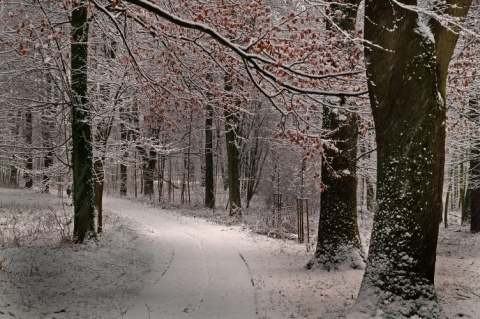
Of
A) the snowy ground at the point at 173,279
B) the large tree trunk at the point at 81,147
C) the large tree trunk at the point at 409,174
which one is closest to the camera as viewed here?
the large tree trunk at the point at 409,174

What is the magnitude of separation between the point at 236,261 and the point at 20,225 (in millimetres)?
6897

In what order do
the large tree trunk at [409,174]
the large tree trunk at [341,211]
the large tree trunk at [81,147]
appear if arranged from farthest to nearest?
the large tree trunk at [81,147]
the large tree trunk at [341,211]
the large tree trunk at [409,174]

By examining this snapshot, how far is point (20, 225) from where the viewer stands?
12.0 meters

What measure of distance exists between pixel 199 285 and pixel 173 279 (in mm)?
803

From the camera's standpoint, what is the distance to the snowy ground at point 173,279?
269 inches

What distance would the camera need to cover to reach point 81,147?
426 inches

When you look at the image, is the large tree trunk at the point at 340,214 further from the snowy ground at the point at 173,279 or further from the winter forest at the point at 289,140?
the snowy ground at the point at 173,279

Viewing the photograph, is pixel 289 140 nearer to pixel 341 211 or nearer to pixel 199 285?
pixel 341 211

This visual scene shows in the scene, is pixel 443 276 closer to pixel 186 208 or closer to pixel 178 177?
pixel 186 208

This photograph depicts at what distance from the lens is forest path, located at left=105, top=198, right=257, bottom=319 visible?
22.7ft

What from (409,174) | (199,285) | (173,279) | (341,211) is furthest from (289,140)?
(409,174)

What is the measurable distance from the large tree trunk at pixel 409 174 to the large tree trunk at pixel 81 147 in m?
7.77

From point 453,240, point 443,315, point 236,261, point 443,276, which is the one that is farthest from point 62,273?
point 453,240

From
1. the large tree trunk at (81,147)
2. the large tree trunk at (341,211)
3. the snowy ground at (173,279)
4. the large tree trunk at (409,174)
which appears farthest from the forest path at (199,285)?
the large tree trunk at (81,147)
